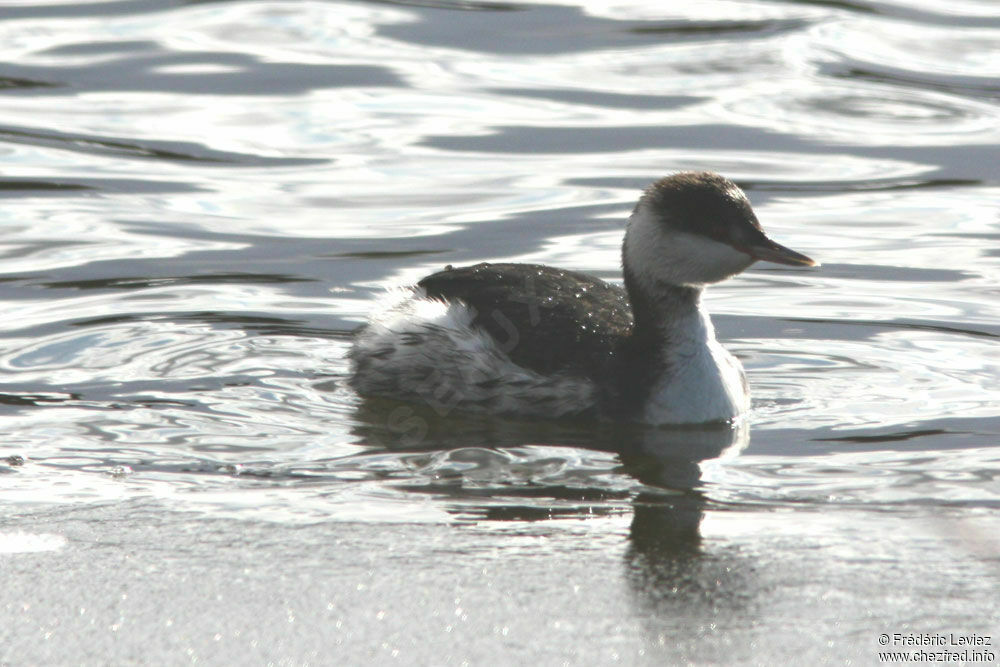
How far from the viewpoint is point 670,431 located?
6457 millimetres

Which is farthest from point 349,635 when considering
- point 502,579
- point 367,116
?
point 367,116

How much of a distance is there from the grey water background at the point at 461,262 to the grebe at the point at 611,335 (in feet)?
0.45

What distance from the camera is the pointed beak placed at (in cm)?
656

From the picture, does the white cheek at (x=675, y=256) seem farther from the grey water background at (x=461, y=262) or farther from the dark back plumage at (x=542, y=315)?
the grey water background at (x=461, y=262)

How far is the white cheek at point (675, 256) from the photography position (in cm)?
666

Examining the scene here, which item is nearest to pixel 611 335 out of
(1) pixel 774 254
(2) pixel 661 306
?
(2) pixel 661 306

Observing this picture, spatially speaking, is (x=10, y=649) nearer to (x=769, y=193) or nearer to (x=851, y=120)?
(x=769, y=193)

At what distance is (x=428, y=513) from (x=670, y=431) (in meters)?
1.61

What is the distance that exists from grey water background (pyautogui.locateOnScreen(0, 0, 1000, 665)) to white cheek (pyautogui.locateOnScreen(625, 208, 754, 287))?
0.58m

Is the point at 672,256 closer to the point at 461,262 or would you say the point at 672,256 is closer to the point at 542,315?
the point at 542,315

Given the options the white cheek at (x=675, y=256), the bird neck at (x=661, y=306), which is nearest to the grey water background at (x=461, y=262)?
the bird neck at (x=661, y=306)

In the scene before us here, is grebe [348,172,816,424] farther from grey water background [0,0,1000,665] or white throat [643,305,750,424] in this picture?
grey water background [0,0,1000,665]

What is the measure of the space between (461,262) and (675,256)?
2395mm

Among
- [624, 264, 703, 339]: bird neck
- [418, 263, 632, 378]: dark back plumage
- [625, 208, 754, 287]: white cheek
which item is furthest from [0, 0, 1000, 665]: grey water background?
[625, 208, 754, 287]: white cheek
